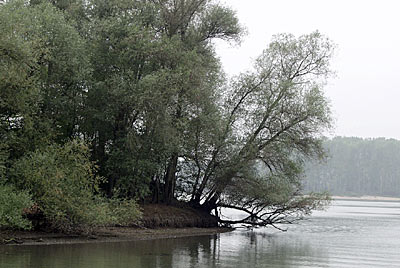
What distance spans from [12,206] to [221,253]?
9059 millimetres

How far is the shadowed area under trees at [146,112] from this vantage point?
92.4 feet

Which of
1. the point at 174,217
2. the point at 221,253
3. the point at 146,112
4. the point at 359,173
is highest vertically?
the point at 359,173

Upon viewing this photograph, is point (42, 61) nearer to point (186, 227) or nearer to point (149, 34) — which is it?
point (149, 34)

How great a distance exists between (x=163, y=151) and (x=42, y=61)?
330 inches

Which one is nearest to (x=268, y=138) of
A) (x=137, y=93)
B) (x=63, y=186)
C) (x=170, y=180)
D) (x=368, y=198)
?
(x=170, y=180)

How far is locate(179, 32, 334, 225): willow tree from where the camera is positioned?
38.3 m

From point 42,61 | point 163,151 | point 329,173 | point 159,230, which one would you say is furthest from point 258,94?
point 329,173

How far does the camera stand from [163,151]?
34531 millimetres

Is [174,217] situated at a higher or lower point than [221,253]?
higher

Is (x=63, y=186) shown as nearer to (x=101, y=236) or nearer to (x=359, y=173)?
(x=101, y=236)

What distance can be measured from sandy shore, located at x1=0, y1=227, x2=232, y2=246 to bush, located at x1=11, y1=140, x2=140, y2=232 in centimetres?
61

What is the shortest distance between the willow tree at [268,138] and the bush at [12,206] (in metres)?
13.5

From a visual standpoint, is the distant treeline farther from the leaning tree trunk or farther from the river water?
the river water

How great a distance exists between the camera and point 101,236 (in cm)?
3025
